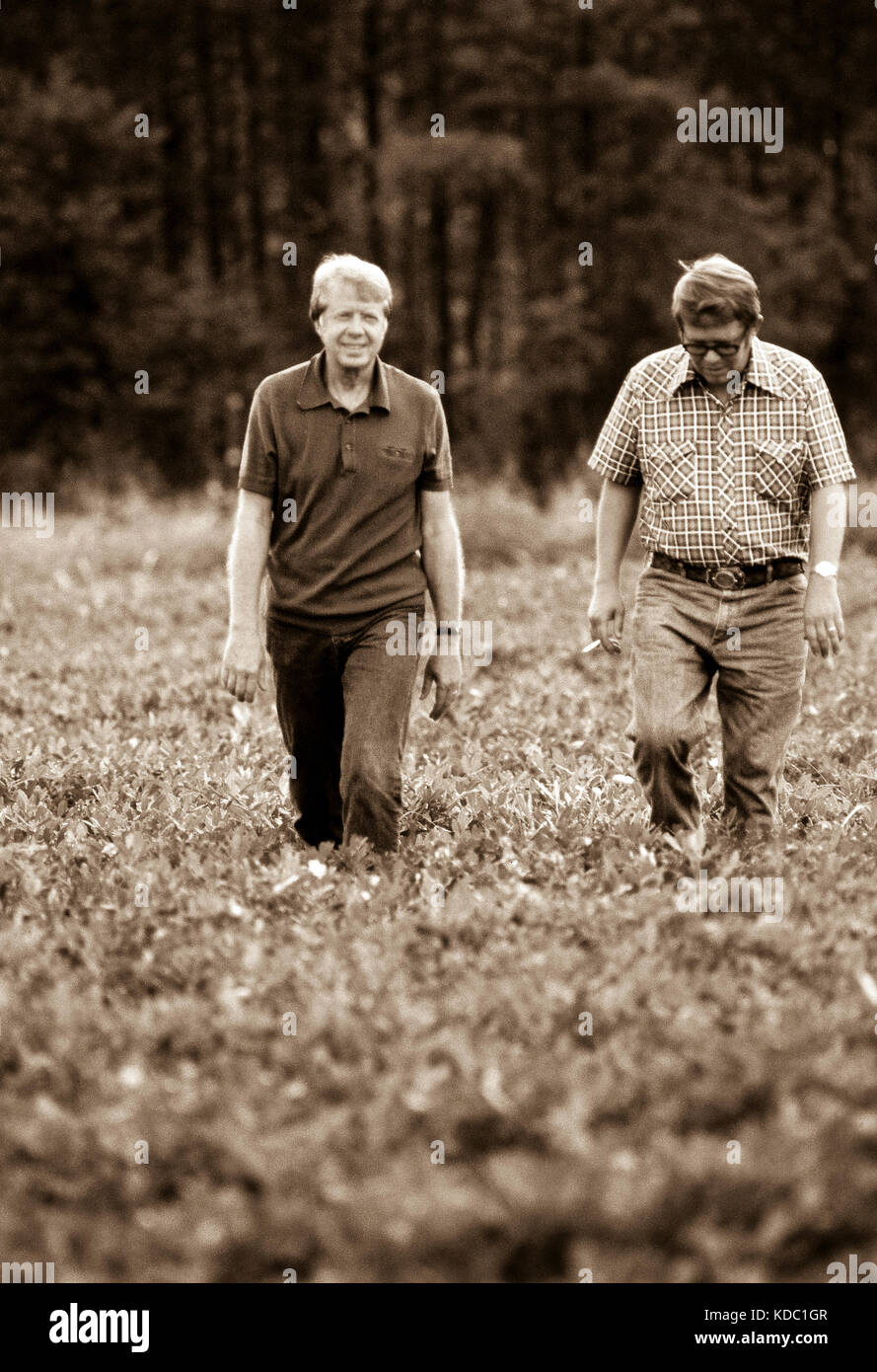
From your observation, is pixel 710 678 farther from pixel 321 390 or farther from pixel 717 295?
pixel 321 390

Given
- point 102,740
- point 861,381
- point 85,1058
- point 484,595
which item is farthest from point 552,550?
point 861,381

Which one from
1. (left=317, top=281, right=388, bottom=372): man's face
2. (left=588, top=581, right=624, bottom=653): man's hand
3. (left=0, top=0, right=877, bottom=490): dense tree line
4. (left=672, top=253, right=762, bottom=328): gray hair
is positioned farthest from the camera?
(left=0, top=0, right=877, bottom=490): dense tree line

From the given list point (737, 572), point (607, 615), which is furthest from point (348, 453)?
point (737, 572)

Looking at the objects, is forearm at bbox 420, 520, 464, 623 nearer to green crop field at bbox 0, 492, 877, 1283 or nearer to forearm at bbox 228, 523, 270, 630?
forearm at bbox 228, 523, 270, 630

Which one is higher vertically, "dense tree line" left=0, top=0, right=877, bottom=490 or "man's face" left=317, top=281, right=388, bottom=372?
"dense tree line" left=0, top=0, right=877, bottom=490

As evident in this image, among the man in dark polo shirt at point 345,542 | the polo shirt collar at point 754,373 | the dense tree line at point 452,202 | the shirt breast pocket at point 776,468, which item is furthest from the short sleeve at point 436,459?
the dense tree line at point 452,202

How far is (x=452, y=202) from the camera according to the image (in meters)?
29.2

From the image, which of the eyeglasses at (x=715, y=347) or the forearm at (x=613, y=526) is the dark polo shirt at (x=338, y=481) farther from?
the eyeglasses at (x=715, y=347)

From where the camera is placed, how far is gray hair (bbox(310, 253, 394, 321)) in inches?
199

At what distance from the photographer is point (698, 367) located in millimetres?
5195

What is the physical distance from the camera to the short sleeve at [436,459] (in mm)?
5375

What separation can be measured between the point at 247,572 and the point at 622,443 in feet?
4.82

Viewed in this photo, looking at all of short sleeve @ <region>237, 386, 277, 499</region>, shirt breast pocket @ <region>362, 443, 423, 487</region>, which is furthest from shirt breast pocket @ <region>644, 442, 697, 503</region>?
short sleeve @ <region>237, 386, 277, 499</region>
